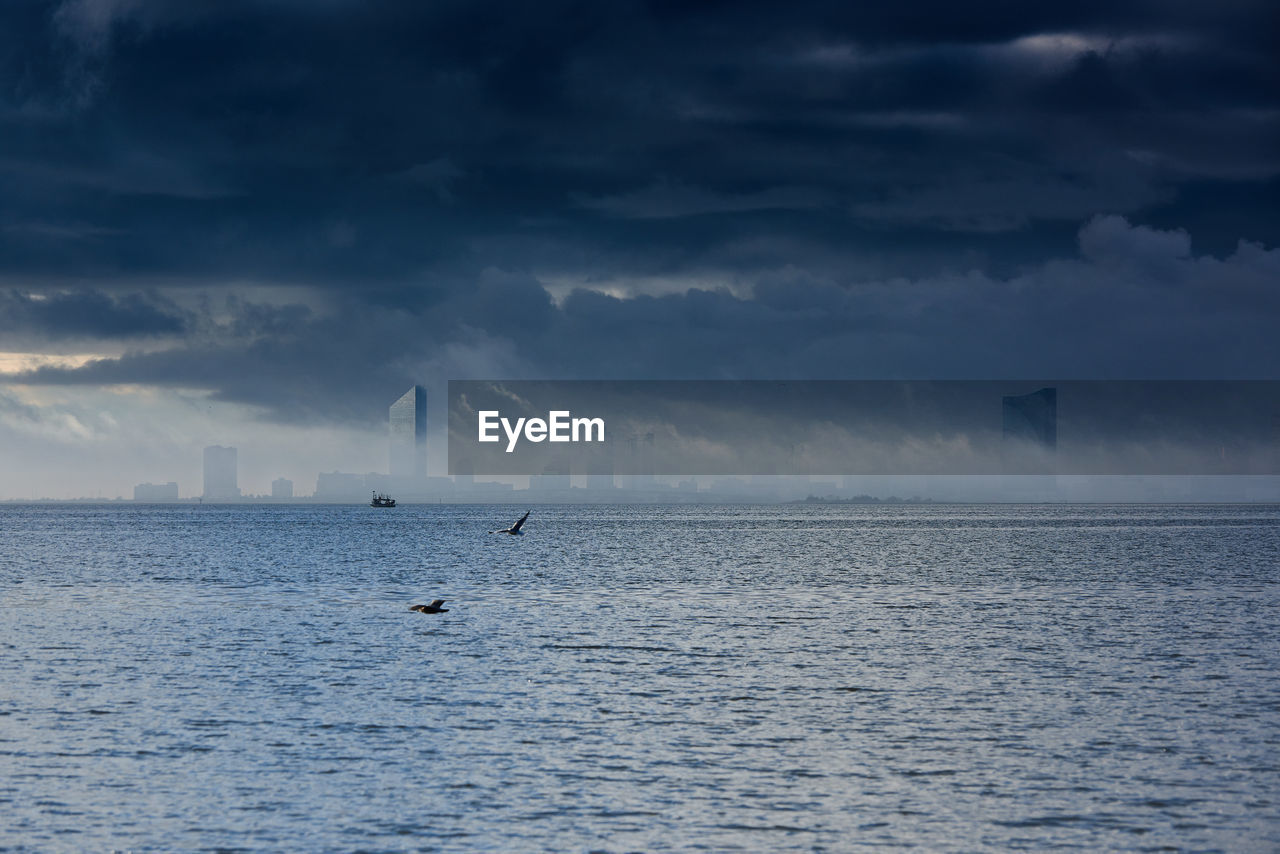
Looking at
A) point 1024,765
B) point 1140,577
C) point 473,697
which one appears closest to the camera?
point 1024,765

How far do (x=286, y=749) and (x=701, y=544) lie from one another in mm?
159775

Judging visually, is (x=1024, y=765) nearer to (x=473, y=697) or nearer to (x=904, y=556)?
(x=473, y=697)

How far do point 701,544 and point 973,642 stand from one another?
436 feet

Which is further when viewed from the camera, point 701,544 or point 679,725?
point 701,544

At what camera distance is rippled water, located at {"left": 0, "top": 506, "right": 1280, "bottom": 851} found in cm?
2726

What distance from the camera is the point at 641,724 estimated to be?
126ft

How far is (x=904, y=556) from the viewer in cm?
15575

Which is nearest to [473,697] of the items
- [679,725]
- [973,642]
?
[679,725]

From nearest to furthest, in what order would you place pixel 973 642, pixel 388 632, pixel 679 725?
pixel 679 725, pixel 973 642, pixel 388 632

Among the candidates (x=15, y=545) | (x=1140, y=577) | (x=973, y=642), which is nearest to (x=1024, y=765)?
(x=973, y=642)

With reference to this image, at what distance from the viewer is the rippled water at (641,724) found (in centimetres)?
2726

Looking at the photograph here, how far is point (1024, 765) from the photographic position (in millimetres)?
32688

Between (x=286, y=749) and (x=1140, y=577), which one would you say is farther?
(x=1140, y=577)

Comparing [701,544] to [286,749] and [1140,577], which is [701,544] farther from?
[286,749]
